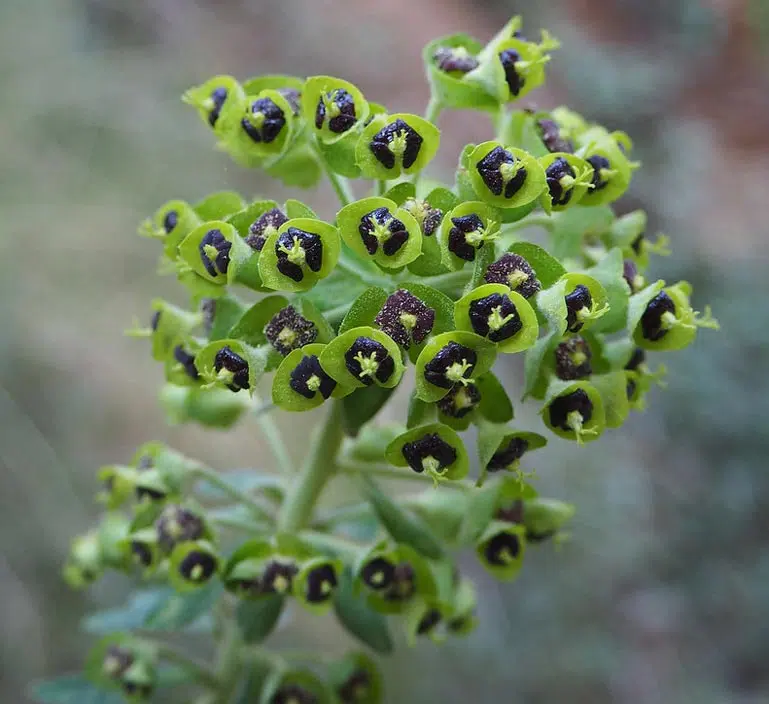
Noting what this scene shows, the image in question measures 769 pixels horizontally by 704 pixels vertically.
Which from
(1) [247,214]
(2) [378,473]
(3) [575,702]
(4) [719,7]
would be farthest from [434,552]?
(4) [719,7]

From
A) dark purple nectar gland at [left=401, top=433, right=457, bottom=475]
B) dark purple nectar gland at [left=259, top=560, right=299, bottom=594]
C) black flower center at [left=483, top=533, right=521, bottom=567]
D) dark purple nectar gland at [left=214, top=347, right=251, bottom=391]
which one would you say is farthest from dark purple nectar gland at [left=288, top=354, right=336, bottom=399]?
black flower center at [left=483, top=533, right=521, bottom=567]

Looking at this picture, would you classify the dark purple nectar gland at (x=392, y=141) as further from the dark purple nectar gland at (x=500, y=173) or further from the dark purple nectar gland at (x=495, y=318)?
the dark purple nectar gland at (x=495, y=318)

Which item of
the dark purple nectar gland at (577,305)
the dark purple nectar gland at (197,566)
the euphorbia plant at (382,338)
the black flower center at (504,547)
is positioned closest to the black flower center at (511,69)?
the euphorbia plant at (382,338)

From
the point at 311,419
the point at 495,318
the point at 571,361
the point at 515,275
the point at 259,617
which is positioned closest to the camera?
the point at 495,318

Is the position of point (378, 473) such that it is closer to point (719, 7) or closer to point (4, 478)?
point (4, 478)

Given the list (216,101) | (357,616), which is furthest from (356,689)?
(216,101)

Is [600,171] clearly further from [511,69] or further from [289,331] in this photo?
[289,331]
